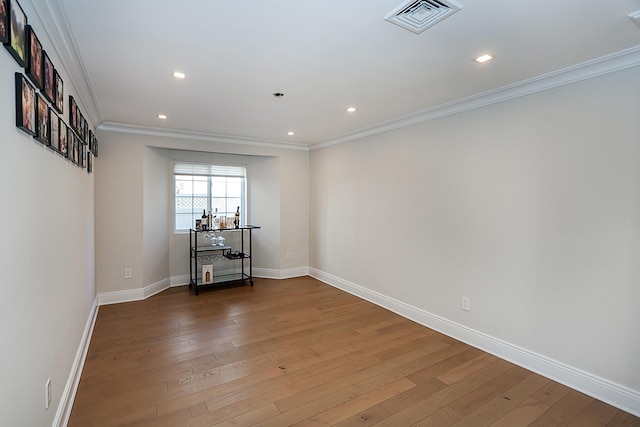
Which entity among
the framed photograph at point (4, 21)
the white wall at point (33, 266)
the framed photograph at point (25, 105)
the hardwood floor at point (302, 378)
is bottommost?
the hardwood floor at point (302, 378)

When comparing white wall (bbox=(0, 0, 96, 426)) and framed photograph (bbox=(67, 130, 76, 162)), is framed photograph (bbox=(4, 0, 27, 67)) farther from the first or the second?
framed photograph (bbox=(67, 130, 76, 162))

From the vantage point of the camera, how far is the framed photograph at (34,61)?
Result: 54.3 inches

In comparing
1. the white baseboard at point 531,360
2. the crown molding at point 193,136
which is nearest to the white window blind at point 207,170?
the crown molding at point 193,136

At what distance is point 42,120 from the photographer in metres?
1.58

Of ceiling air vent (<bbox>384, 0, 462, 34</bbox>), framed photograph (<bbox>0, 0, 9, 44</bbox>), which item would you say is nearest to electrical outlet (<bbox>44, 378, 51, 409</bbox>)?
framed photograph (<bbox>0, 0, 9, 44</bbox>)

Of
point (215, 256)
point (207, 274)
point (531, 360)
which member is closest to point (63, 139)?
point (207, 274)

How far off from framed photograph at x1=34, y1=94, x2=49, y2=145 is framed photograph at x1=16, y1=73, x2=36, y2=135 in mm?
45

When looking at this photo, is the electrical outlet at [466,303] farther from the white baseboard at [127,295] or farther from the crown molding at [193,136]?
the white baseboard at [127,295]

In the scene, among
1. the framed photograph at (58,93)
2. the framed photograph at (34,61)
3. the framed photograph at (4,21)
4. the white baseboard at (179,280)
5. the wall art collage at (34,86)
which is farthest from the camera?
the white baseboard at (179,280)

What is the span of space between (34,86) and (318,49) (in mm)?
1527

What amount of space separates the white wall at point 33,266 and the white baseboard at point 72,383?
A: 0.17 ft

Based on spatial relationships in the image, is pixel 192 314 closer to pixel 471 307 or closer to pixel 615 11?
pixel 471 307

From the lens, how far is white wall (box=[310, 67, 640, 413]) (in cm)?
224

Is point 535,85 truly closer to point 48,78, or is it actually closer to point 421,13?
point 421,13
